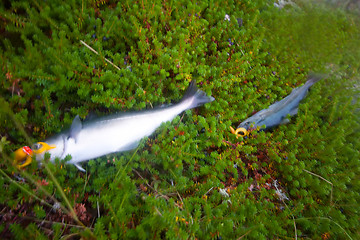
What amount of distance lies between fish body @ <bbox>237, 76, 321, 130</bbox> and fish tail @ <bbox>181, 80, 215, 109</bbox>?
0.94 metres

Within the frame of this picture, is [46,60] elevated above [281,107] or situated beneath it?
elevated above

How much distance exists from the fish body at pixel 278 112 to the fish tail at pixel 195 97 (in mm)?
943

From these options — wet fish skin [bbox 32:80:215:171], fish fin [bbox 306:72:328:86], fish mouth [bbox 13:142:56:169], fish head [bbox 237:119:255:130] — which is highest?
fish mouth [bbox 13:142:56:169]

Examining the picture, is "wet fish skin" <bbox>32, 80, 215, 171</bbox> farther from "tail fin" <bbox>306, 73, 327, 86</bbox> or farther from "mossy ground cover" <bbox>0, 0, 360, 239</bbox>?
"tail fin" <bbox>306, 73, 327, 86</bbox>

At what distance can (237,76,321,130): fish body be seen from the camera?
12.2 feet

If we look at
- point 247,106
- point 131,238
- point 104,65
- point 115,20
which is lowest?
point 131,238

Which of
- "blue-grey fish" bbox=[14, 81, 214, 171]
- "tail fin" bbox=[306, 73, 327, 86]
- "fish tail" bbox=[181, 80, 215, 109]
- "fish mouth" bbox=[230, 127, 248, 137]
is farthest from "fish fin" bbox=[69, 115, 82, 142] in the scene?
"tail fin" bbox=[306, 73, 327, 86]

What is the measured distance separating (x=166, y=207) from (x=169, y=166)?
650 mm

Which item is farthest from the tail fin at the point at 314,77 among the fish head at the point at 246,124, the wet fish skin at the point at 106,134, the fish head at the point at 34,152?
the fish head at the point at 34,152

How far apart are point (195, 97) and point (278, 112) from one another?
6.27 feet

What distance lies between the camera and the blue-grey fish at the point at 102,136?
2328 mm

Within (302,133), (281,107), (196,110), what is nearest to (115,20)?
(196,110)

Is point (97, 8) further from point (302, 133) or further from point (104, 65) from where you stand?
point (302, 133)

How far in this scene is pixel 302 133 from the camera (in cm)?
369
